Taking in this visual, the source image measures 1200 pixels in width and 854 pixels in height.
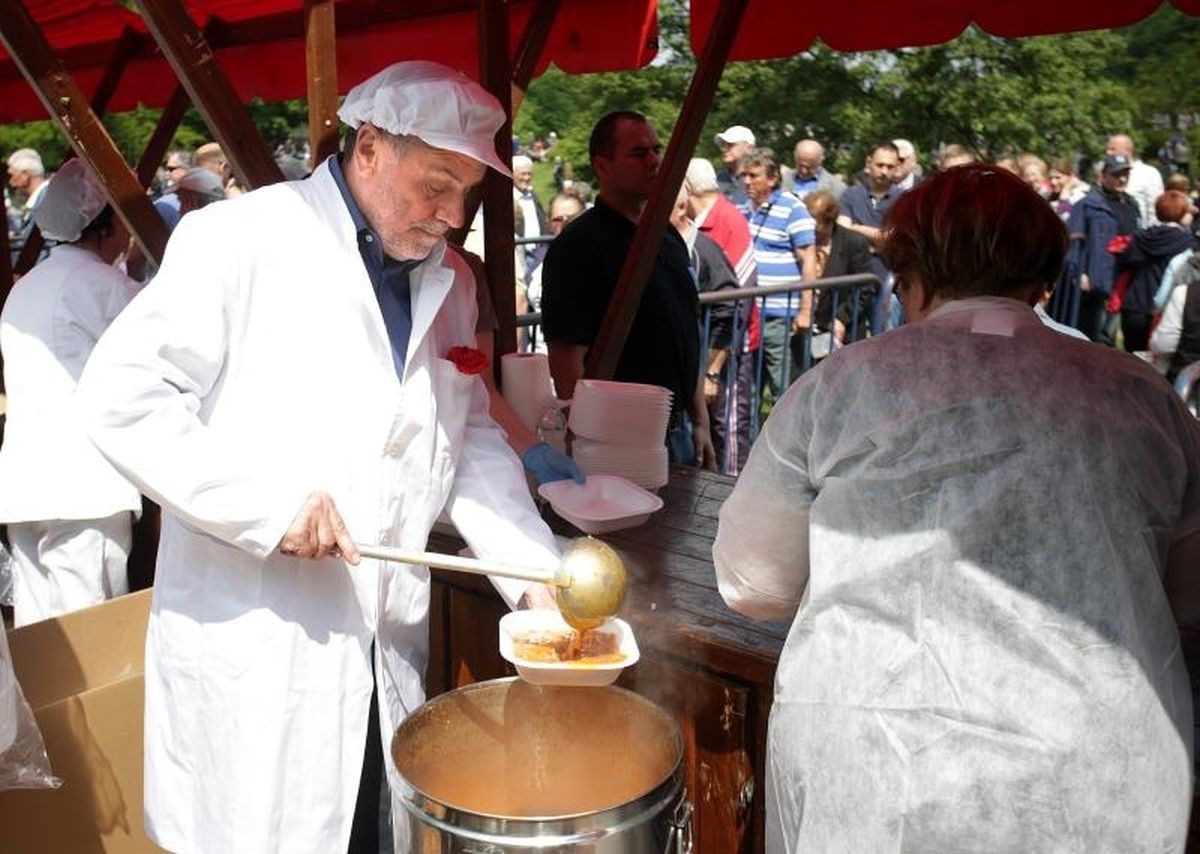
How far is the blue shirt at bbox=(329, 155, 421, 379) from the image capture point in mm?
→ 2252

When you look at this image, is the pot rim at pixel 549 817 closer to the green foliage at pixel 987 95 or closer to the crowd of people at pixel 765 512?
the crowd of people at pixel 765 512

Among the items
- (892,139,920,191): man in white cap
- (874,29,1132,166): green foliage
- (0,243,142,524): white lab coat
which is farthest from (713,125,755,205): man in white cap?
(874,29,1132,166): green foliage

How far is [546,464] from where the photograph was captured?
3049mm

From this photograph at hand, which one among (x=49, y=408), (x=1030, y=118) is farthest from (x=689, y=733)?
(x=1030, y=118)

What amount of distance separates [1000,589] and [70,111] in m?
2.90

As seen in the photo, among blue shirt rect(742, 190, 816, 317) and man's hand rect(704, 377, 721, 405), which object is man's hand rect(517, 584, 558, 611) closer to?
man's hand rect(704, 377, 721, 405)

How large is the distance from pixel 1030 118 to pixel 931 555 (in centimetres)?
2012

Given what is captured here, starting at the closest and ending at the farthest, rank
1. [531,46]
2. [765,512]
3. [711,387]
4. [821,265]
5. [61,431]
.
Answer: [765,512], [61,431], [531,46], [711,387], [821,265]

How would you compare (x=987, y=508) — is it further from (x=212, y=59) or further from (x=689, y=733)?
(x=212, y=59)

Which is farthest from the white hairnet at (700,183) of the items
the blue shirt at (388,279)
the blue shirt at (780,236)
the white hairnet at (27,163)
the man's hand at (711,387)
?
the white hairnet at (27,163)

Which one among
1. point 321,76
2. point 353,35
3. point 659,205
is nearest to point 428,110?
point 321,76

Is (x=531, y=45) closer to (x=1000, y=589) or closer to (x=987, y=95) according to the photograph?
(x=1000, y=589)

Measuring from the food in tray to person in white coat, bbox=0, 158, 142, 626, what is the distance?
6.71ft

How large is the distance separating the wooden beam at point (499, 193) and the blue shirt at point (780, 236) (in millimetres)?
3995
